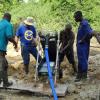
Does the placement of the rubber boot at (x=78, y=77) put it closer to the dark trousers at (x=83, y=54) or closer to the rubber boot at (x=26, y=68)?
the dark trousers at (x=83, y=54)

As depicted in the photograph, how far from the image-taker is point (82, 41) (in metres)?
9.94

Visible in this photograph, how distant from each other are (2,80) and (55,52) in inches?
62.7

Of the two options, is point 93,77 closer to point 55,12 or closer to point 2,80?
point 2,80

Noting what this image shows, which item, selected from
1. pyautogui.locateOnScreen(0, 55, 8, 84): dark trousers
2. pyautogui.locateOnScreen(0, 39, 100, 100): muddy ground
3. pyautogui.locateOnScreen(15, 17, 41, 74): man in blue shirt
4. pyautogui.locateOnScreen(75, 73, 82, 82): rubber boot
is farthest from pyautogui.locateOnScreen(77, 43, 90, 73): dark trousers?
pyautogui.locateOnScreen(0, 55, 8, 84): dark trousers

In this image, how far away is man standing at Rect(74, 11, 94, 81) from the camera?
9828 mm

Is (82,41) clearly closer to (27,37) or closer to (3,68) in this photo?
(27,37)

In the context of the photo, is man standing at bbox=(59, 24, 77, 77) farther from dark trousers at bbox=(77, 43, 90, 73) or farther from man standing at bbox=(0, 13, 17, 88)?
man standing at bbox=(0, 13, 17, 88)

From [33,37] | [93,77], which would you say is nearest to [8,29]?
[33,37]

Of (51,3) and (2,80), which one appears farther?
(51,3)

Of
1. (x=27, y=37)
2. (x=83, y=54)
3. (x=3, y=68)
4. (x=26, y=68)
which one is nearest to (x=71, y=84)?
(x=83, y=54)

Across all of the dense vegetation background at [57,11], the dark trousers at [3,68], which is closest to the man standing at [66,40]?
the dark trousers at [3,68]

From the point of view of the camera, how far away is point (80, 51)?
33.2 feet

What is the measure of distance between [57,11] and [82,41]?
12.4 metres

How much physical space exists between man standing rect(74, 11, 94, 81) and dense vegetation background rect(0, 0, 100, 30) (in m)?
10.1
